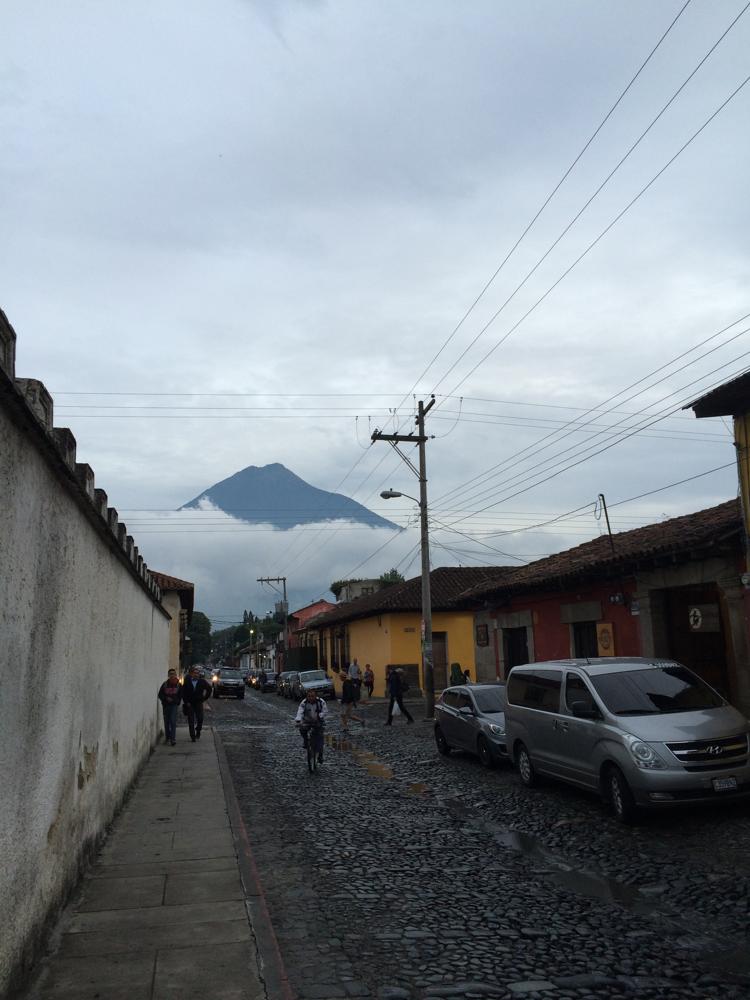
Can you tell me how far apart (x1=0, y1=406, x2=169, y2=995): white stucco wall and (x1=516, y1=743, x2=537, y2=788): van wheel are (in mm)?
5806

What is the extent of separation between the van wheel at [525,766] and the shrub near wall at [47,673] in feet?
19.0

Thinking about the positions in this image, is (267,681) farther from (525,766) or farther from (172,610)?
(525,766)

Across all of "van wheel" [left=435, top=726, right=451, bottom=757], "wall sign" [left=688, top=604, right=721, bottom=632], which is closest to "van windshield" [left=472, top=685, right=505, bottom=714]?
"van wheel" [left=435, top=726, right=451, bottom=757]

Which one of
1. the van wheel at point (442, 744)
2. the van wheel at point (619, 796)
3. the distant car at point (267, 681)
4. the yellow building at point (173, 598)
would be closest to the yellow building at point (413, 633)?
the yellow building at point (173, 598)

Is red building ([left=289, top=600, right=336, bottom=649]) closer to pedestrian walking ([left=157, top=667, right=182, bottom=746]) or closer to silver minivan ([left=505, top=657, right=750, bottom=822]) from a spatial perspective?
pedestrian walking ([left=157, top=667, right=182, bottom=746])

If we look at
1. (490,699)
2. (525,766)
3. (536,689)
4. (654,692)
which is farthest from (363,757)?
(654,692)

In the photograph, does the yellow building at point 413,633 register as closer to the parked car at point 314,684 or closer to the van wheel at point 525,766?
the parked car at point 314,684

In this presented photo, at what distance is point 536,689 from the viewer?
1174cm

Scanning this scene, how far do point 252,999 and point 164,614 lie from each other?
54.2 feet

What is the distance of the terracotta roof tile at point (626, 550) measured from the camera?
1312 cm

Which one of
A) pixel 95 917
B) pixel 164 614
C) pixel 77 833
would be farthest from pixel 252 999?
pixel 164 614

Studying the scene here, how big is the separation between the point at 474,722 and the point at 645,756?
5.73 metres

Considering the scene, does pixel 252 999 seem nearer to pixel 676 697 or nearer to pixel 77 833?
pixel 77 833

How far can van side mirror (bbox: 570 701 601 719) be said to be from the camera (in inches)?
384
